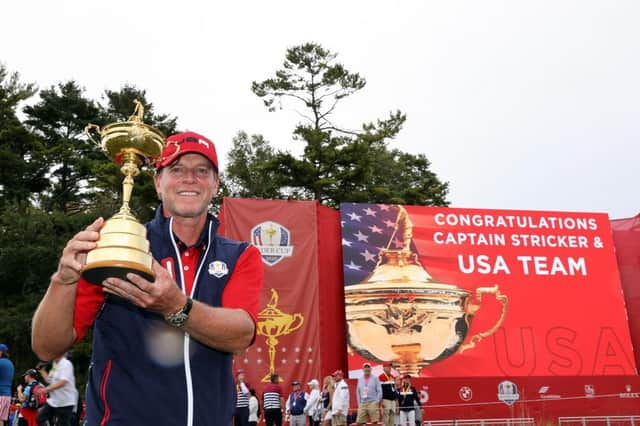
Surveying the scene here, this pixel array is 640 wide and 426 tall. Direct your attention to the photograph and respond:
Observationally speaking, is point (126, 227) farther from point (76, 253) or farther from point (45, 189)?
point (45, 189)

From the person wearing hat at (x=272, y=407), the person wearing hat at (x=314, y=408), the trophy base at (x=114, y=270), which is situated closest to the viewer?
the trophy base at (x=114, y=270)

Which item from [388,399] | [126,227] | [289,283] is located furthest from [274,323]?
[126,227]

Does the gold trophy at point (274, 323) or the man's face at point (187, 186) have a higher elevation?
the gold trophy at point (274, 323)

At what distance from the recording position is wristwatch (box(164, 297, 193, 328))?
1.72 meters

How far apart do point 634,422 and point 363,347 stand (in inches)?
277

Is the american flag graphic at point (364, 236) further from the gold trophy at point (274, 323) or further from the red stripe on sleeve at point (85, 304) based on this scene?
the red stripe on sleeve at point (85, 304)

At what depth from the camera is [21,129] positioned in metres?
29.5

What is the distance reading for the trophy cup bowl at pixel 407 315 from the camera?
57.4 feet

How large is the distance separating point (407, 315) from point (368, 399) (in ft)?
17.0

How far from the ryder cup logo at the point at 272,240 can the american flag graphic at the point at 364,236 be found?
1.73 m

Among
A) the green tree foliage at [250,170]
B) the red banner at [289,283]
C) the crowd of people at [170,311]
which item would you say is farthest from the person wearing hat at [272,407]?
the green tree foliage at [250,170]

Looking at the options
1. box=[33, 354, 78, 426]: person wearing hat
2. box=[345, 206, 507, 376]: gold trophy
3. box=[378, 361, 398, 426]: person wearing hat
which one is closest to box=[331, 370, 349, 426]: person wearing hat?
box=[378, 361, 398, 426]: person wearing hat

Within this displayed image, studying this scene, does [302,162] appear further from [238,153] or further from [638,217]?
[638,217]

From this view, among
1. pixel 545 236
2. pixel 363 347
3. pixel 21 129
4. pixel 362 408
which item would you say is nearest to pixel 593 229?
pixel 545 236
